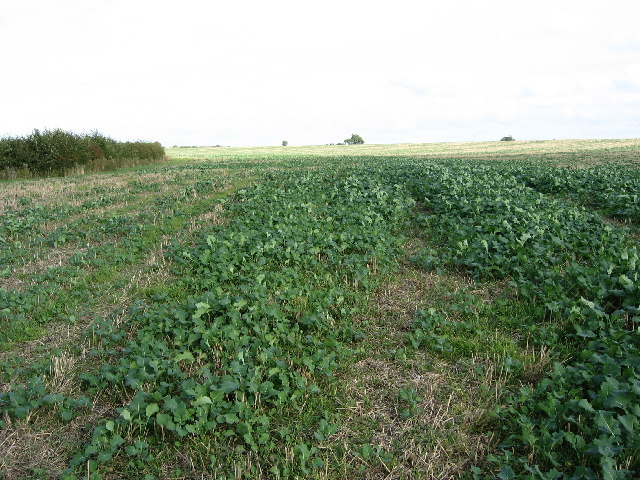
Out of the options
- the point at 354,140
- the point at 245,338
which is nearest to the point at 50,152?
the point at 245,338

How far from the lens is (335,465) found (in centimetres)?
390

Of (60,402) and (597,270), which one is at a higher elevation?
(597,270)

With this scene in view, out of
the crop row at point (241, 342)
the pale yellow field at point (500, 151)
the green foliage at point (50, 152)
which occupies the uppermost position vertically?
the green foliage at point (50, 152)

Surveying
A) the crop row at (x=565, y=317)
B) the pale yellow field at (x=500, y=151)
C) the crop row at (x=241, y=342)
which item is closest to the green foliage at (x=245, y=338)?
the crop row at (x=241, y=342)

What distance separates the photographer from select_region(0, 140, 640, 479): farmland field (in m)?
3.95

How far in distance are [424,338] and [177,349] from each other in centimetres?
333

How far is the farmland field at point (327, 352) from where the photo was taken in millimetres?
3949

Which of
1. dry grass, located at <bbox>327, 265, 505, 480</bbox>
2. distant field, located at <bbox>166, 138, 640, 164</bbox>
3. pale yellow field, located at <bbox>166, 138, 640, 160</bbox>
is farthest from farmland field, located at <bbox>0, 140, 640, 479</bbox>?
pale yellow field, located at <bbox>166, 138, 640, 160</bbox>

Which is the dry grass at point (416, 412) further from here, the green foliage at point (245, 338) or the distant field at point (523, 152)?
the distant field at point (523, 152)

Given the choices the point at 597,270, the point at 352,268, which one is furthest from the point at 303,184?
the point at 597,270

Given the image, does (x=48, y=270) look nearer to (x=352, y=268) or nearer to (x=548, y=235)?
(x=352, y=268)

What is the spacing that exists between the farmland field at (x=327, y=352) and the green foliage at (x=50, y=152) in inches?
946

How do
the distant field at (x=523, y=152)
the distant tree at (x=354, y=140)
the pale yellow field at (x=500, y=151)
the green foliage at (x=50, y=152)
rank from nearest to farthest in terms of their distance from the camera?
the green foliage at (x=50, y=152) → the distant field at (x=523, y=152) → the pale yellow field at (x=500, y=151) → the distant tree at (x=354, y=140)

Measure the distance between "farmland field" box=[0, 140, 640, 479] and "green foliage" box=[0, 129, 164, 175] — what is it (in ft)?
78.8
